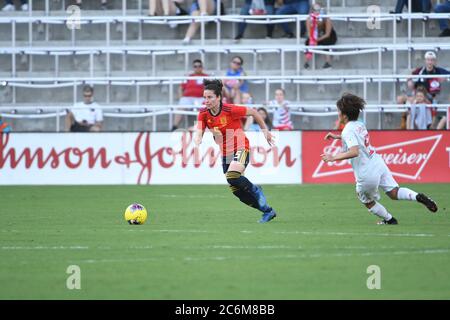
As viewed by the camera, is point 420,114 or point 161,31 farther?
point 161,31

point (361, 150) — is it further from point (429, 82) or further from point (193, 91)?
point (193, 91)

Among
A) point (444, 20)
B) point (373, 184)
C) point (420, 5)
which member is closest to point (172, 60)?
point (420, 5)

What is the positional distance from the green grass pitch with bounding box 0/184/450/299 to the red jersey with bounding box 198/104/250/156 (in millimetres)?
1119

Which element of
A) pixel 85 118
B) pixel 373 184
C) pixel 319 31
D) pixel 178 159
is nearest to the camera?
pixel 373 184

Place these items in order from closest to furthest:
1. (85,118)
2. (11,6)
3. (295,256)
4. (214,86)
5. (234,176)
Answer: (295,256) < (234,176) < (214,86) < (85,118) < (11,6)

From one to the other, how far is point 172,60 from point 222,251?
18101 mm

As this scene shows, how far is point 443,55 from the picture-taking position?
27.5m

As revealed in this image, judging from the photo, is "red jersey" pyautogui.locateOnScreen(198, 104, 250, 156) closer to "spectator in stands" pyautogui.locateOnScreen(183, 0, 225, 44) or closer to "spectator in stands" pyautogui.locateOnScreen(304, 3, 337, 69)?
"spectator in stands" pyautogui.locateOnScreen(304, 3, 337, 69)

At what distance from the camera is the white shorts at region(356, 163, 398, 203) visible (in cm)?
1325

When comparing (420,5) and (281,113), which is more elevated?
(420,5)

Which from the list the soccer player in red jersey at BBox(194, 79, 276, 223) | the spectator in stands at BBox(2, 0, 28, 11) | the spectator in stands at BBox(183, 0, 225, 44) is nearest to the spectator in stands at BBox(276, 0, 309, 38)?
the spectator in stands at BBox(183, 0, 225, 44)

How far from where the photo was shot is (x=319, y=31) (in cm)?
2761

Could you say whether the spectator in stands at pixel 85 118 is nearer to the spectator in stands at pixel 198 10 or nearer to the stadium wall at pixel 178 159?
the stadium wall at pixel 178 159
